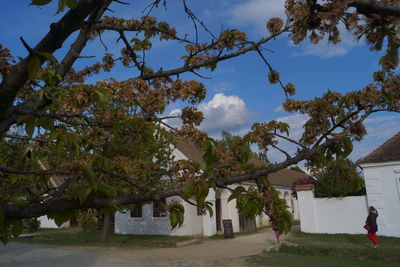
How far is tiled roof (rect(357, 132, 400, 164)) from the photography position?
1484 cm

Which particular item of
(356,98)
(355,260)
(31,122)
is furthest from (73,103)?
(355,260)

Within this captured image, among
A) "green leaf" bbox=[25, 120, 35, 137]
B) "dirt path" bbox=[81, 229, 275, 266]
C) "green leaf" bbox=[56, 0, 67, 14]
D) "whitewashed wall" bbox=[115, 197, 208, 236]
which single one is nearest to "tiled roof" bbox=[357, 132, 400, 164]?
"dirt path" bbox=[81, 229, 275, 266]

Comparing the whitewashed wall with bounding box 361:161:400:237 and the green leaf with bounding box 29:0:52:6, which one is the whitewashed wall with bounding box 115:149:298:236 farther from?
the green leaf with bounding box 29:0:52:6

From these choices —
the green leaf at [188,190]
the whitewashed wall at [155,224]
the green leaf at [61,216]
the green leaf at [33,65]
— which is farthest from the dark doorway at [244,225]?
the green leaf at [33,65]

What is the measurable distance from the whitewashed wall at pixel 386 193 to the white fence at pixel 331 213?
75 centimetres

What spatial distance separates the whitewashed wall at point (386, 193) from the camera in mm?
14453

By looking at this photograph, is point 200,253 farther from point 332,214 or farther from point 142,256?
point 332,214

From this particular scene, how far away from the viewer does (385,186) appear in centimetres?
1479

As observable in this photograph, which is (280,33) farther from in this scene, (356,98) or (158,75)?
(158,75)

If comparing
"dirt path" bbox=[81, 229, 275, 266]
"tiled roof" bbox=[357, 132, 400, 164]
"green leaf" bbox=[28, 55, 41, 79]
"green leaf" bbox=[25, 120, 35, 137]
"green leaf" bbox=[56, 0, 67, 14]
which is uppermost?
"tiled roof" bbox=[357, 132, 400, 164]

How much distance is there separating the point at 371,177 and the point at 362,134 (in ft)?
46.5

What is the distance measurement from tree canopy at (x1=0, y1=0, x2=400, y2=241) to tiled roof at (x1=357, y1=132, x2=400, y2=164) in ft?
45.0

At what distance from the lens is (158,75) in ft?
11.8

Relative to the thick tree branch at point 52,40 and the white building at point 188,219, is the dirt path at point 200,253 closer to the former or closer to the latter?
the white building at point 188,219
